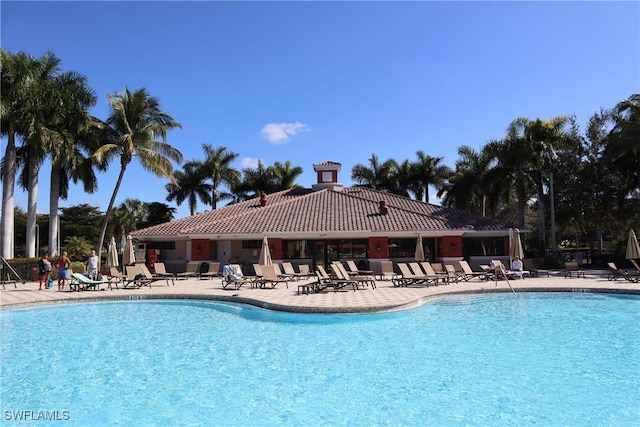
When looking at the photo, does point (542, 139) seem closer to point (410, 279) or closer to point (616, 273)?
point (616, 273)

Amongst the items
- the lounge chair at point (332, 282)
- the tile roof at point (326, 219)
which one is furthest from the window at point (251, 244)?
the lounge chair at point (332, 282)

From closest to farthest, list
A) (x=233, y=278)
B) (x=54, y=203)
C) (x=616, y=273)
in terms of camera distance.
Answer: (x=233, y=278)
(x=616, y=273)
(x=54, y=203)

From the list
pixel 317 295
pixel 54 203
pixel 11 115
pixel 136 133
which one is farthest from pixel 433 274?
pixel 11 115

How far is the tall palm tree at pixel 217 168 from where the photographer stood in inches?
1751

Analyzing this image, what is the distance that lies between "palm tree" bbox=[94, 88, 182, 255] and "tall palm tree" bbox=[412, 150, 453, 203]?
2568 cm

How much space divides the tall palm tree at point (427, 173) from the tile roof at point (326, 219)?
542 inches

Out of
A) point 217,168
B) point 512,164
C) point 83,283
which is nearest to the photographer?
point 83,283

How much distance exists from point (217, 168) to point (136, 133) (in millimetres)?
15240

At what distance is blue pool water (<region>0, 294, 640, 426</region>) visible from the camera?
20.0 ft

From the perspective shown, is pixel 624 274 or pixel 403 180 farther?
pixel 403 180

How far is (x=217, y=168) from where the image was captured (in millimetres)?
44406

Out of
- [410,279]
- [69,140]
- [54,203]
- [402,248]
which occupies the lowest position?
[410,279]

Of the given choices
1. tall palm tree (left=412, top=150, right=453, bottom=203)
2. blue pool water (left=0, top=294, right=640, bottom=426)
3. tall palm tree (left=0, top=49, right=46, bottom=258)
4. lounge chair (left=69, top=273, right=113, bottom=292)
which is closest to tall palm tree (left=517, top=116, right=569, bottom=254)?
tall palm tree (left=412, top=150, right=453, bottom=203)

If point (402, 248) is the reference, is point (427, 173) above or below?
above
